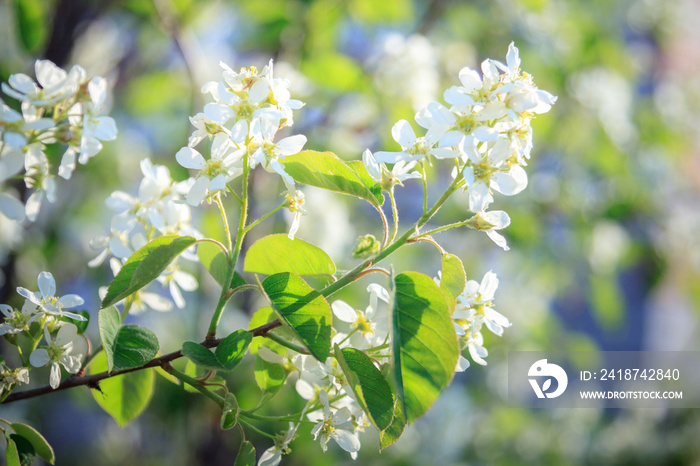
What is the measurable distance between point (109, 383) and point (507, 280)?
6.82 feet

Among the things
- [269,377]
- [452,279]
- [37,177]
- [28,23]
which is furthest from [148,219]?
[28,23]

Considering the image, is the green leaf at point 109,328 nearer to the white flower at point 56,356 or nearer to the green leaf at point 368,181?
the white flower at point 56,356

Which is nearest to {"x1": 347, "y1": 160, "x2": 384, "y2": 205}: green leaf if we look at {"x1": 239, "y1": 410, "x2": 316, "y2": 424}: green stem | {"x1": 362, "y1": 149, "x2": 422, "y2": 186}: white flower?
{"x1": 362, "y1": 149, "x2": 422, "y2": 186}: white flower

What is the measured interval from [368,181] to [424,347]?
0.17 metres

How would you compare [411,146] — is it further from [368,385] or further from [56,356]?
[56,356]

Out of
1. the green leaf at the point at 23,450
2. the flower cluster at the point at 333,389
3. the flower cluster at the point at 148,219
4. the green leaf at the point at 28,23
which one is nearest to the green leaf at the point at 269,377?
the flower cluster at the point at 333,389

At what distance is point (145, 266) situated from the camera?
0.42 metres

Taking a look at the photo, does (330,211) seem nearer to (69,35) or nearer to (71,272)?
(69,35)

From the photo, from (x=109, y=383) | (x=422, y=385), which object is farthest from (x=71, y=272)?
(x=422, y=385)

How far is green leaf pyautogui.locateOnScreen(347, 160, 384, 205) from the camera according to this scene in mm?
497

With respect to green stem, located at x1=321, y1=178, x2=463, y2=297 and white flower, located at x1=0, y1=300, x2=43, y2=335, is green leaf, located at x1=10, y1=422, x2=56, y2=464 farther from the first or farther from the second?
green stem, located at x1=321, y1=178, x2=463, y2=297

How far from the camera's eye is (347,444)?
519 millimetres

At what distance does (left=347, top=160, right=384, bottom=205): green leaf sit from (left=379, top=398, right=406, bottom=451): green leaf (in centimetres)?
18

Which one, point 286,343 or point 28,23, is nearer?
point 286,343
